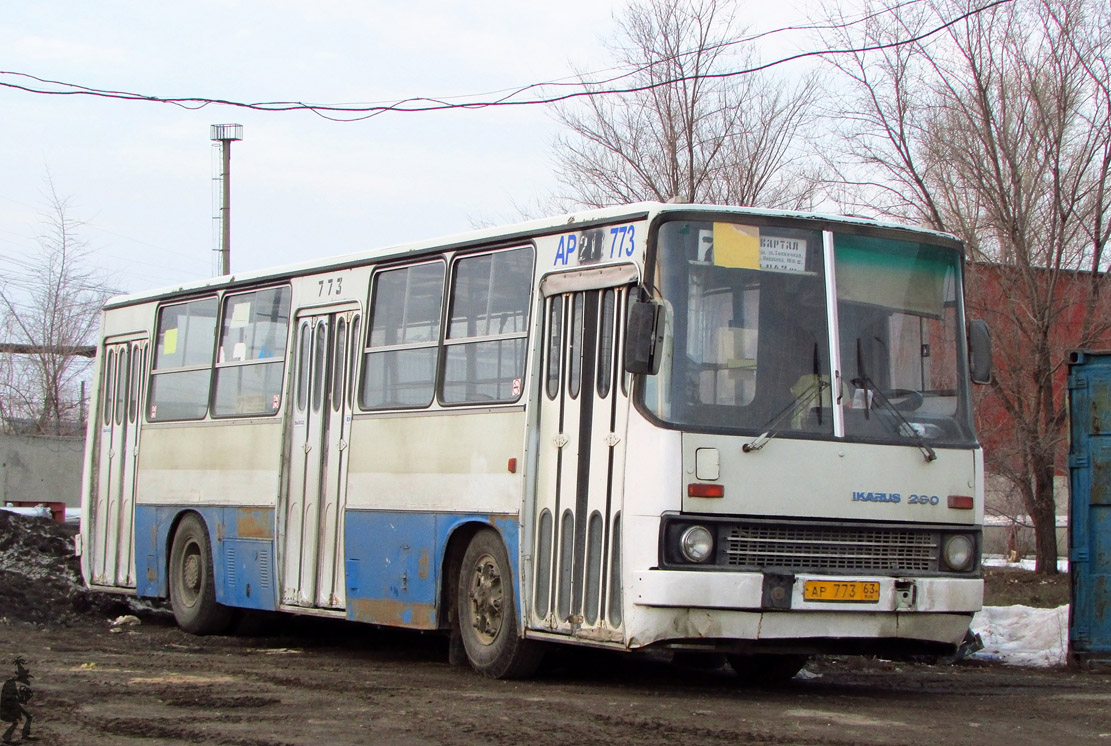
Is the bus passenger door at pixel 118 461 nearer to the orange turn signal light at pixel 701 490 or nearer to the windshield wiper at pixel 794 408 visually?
the orange turn signal light at pixel 701 490

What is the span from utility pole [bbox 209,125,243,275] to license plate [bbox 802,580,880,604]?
32.8m

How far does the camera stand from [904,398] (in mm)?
9141

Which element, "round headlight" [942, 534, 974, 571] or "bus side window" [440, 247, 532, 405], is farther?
"bus side window" [440, 247, 532, 405]

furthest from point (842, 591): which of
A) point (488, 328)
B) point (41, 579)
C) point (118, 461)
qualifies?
point (41, 579)

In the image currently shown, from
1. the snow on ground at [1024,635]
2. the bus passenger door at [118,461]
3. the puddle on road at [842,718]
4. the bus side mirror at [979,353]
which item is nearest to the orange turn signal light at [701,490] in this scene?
the puddle on road at [842,718]

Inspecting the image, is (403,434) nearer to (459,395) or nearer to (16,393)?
(459,395)

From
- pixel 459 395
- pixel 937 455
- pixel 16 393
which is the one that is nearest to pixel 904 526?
pixel 937 455

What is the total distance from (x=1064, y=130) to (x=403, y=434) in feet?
45.7

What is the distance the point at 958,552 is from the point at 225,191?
33.3 m

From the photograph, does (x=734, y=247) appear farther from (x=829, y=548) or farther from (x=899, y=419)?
(x=829, y=548)

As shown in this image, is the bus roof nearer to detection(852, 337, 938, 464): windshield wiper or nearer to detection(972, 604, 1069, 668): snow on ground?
detection(852, 337, 938, 464): windshield wiper

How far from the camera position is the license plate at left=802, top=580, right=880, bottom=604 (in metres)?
8.62

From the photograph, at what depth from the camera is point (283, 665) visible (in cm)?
1084

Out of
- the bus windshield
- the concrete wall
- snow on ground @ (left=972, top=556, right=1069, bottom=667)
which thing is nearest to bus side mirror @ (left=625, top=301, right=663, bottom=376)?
the bus windshield
